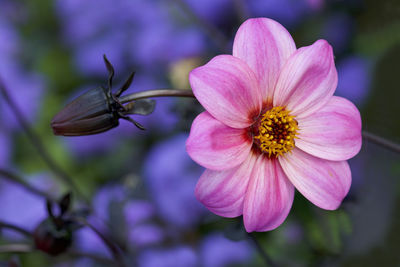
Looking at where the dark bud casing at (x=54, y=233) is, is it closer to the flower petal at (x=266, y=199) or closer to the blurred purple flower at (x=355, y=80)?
the flower petal at (x=266, y=199)

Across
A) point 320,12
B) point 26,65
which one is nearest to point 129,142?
point 26,65

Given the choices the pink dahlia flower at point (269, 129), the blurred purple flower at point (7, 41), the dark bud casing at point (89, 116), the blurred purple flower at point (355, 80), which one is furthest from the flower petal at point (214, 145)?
the blurred purple flower at point (7, 41)

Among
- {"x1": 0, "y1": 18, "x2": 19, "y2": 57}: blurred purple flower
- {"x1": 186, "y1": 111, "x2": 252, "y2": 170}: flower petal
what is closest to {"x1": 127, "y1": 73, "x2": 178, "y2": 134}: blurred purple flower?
{"x1": 0, "y1": 18, "x2": 19, "y2": 57}: blurred purple flower

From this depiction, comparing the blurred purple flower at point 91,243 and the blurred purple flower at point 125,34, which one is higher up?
the blurred purple flower at point 125,34

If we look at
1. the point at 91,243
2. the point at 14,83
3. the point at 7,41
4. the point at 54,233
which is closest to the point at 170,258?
the point at 91,243

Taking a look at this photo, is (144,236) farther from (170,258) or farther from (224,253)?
(224,253)

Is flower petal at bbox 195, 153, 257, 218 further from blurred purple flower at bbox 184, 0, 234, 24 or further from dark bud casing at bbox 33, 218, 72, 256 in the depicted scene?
blurred purple flower at bbox 184, 0, 234, 24
